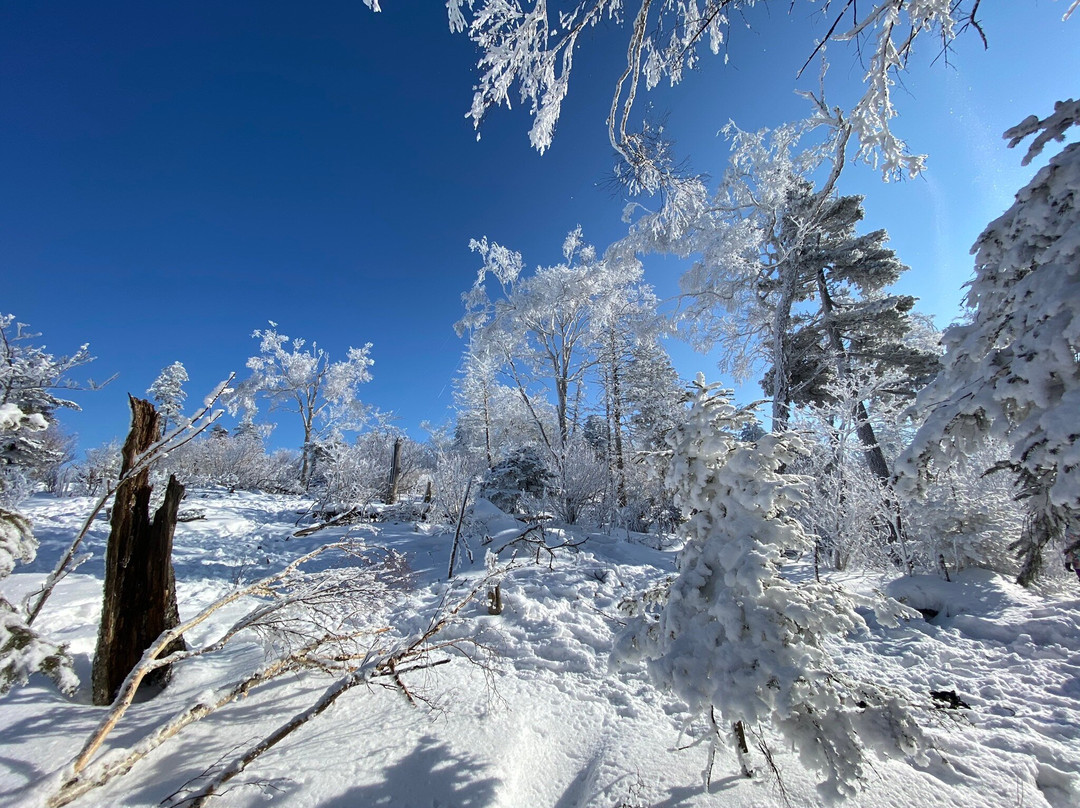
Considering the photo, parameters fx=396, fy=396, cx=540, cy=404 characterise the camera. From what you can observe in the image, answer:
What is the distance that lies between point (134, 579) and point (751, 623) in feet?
14.5

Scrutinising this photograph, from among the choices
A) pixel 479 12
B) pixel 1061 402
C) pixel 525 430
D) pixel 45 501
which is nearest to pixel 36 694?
pixel 479 12

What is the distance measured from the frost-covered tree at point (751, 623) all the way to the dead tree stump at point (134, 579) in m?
3.69

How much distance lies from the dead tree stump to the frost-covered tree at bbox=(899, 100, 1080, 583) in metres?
5.27

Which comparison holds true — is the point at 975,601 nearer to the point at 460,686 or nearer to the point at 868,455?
the point at 460,686

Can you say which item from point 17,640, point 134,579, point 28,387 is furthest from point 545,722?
point 28,387

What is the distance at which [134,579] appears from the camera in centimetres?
316

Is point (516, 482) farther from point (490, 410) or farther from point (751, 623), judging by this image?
point (490, 410)

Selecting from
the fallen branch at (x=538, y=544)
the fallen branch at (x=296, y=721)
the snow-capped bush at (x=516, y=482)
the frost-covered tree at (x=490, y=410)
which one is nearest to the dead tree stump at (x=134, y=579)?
the fallen branch at (x=296, y=721)

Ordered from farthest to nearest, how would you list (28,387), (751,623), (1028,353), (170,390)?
(170,390), (28,387), (751,623), (1028,353)

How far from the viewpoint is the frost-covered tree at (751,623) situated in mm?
1648

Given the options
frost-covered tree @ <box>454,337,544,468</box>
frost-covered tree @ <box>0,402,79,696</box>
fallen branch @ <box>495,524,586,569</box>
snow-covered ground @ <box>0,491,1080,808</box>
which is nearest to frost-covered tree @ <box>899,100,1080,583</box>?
snow-covered ground @ <box>0,491,1080,808</box>

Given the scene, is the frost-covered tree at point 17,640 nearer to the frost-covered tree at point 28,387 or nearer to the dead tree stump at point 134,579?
the dead tree stump at point 134,579

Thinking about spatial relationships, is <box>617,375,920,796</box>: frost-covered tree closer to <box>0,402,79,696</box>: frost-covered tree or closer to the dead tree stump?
<box>0,402,79,696</box>: frost-covered tree

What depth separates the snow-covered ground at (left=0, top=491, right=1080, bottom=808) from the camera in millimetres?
2021
